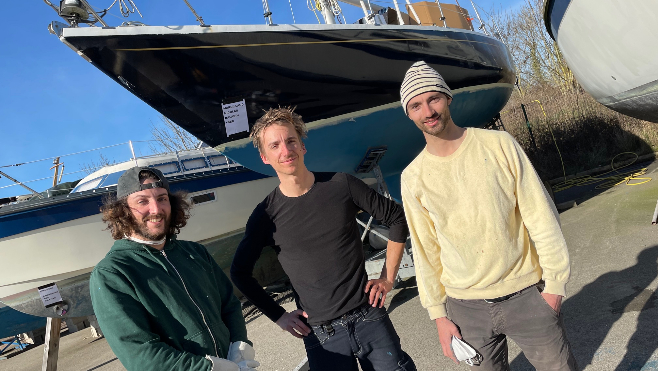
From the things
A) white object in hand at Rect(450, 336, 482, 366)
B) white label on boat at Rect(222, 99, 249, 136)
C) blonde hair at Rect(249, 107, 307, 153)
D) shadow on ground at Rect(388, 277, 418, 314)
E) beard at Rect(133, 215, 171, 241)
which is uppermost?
white label on boat at Rect(222, 99, 249, 136)

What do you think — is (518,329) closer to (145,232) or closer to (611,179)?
(145,232)

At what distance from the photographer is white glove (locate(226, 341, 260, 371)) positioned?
1653mm

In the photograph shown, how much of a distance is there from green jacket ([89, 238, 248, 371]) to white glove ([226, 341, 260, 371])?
4cm

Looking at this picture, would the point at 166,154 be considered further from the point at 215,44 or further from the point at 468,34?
the point at 468,34

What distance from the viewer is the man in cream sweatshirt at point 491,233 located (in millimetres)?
1526

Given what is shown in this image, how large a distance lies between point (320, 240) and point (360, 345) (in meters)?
0.54

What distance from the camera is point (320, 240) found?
74.6 inches

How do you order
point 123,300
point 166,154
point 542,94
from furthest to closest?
point 542,94, point 166,154, point 123,300

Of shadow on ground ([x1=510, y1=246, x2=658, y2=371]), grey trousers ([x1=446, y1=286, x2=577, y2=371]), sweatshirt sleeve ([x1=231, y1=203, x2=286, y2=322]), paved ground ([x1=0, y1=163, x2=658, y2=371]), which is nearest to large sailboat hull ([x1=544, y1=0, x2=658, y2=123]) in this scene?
paved ground ([x1=0, y1=163, x2=658, y2=371])

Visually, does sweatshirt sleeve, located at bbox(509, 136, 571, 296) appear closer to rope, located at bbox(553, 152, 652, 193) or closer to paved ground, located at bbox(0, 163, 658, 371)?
paved ground, located at bbox(0, 163, 658, 371)

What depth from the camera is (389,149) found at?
5.90 m

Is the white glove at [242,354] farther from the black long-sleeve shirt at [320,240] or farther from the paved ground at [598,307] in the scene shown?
the paved ground at [598,307]

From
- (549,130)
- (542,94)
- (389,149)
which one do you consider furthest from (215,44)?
(542,94)

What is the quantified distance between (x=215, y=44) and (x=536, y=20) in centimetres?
1922
